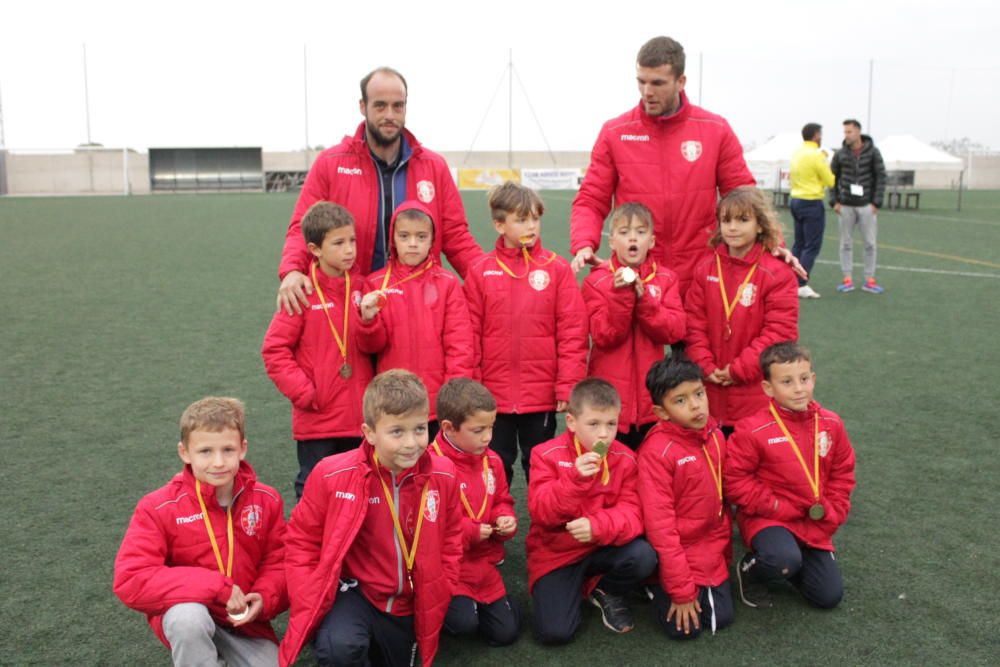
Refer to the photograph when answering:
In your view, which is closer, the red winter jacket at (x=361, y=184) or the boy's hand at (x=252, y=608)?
the boy's hand at (x=252, y=608)

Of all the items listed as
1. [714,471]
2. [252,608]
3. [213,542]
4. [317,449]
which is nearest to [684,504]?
[714,471]

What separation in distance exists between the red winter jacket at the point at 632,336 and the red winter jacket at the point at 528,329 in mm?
90

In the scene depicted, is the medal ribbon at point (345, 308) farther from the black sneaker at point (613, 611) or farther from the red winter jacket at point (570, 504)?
the black sneaker at point (613, 611)

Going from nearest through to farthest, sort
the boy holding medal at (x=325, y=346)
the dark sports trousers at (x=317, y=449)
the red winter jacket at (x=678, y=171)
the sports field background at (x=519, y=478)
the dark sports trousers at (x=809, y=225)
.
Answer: the sports field background at (x=519, y=478), the boy holding medal at (x=325, y=346), the dark sports trousers at (x=317, y=449), the red winter jacket at (x=678, y=171), the dark sports trousers at (x=809, y=225)

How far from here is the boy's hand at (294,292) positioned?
12.4 ft

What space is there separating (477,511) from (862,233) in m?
8.89

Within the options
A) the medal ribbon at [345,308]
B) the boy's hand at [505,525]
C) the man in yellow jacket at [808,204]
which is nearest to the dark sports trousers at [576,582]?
the boy's hand at [505,525]

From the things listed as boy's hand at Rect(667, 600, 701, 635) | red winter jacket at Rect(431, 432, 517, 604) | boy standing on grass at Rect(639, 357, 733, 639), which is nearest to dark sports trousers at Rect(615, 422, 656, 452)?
boy standing on grass at Rect(639, 357, 733, 639)

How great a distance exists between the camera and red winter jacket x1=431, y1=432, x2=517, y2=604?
11.3 feet

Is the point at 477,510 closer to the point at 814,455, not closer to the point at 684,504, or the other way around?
the point at 684,504

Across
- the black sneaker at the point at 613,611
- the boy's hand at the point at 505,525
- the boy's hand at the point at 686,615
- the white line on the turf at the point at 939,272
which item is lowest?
the black sneaker at the point at 613,611

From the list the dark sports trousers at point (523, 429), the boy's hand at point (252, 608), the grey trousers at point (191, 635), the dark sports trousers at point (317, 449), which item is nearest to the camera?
the grey trousers at point (191, 635)

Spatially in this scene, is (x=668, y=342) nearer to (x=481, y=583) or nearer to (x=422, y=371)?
(x=422, y=371)

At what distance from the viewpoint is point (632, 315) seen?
395 cm
